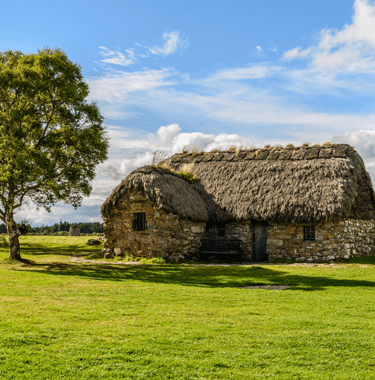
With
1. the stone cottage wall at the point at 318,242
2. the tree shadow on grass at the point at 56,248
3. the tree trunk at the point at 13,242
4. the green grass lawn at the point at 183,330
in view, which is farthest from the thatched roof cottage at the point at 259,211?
the green grass lawn at the point at 183,330

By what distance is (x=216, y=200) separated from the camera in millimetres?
21938

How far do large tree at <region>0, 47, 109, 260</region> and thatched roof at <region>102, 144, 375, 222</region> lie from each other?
275cm

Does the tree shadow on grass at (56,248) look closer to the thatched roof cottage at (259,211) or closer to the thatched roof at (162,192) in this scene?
the thatched roof cottage at (259,211)

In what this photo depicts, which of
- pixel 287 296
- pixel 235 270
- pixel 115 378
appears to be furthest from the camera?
pixel 235 270

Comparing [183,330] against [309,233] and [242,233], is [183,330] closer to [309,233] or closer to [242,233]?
[242,233]

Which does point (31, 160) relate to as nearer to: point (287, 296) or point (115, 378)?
point (287, 296)

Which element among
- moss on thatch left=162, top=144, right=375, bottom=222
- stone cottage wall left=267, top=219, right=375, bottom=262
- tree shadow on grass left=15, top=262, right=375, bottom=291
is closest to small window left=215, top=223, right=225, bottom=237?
moss on thatch left=162, top=144, right=375, bottom=222

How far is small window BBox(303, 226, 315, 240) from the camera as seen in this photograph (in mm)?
19781

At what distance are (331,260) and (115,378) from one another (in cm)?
1661

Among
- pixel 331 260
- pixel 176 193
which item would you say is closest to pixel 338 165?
pixel 331 260

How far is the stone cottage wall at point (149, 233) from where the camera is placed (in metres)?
18.9

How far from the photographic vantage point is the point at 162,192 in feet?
61.7

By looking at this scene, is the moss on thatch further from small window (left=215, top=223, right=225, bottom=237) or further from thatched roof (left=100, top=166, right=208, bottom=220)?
thatched roof (left=100, top=166, right=208, bottom=220)

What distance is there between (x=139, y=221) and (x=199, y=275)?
6.41 meters
